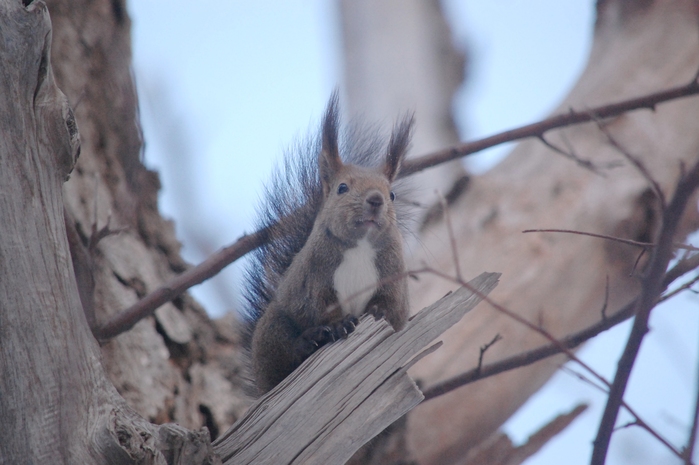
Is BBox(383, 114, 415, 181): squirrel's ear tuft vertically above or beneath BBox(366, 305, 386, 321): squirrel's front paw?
above

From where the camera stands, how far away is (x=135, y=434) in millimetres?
1501

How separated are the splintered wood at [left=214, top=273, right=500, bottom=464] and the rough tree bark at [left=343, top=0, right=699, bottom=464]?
1226 millimetres

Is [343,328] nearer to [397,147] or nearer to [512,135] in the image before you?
[397,147]

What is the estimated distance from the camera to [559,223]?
10.7 feet

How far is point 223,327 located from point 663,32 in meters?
2.81

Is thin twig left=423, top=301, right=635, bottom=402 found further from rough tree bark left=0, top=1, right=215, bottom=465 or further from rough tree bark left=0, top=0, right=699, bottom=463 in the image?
rough tree bark left=0, top=1, right=215, bottom=465

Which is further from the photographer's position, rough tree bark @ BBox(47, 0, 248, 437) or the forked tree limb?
rough tree bark @ BBox(47, 0, 248, 437)

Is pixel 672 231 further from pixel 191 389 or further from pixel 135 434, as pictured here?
pixel 191 389

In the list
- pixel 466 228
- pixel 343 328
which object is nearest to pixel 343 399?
pixel 343 328

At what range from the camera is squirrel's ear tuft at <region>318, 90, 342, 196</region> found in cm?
222

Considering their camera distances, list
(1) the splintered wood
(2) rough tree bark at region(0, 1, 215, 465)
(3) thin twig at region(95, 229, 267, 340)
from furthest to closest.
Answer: (3) thin twig at region(95, 229, 267, 340), (1) the splintered wood, (2) rough tree bark at region(0, 1, 215, 465)

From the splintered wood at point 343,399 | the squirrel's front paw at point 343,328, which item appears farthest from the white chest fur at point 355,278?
the splintered wood at point 343,399

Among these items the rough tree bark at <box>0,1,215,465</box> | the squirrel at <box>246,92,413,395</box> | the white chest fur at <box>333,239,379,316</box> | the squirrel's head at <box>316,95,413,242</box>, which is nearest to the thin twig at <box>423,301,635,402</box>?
the squirrel at <box>246,92,413,395</box>

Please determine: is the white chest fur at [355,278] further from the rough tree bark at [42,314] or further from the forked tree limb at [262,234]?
the rough tree bark at [42,314]
